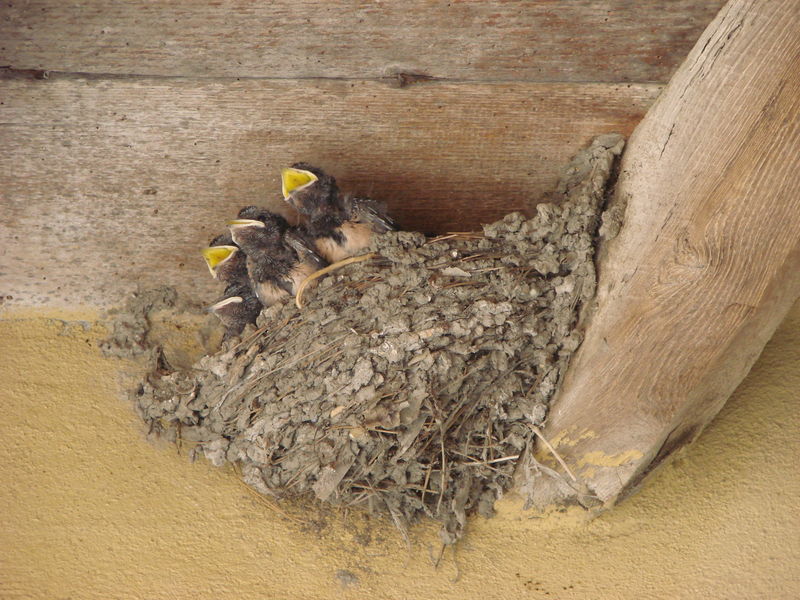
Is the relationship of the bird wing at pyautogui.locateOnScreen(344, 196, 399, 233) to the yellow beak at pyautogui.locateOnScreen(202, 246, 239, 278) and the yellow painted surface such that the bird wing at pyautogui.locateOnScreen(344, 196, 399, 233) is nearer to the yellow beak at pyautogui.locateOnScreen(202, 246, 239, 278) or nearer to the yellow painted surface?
the yellow beak at pyautogui.locateOnScreen(202, 246, 239, 278)

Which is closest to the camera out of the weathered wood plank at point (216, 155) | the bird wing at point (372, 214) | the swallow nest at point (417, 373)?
the swallow nest at point (417, 373)

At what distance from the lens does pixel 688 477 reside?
88.7 inches

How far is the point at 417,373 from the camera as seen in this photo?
2.08 m

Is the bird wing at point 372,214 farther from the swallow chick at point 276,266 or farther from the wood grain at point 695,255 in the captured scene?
the wood grain at point 695,255

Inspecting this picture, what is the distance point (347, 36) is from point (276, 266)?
0.72 metres

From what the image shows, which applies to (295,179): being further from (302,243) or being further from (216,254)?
(216,254)

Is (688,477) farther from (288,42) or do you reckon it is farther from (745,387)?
(288,42)

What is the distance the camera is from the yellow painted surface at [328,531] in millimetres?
2084

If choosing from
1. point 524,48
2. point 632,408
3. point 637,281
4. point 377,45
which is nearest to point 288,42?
point 377,45

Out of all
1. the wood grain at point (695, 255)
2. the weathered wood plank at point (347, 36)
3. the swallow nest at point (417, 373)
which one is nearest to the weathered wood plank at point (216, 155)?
the weathered wood plank at point (347, 36)

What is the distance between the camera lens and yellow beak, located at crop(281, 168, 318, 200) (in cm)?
224

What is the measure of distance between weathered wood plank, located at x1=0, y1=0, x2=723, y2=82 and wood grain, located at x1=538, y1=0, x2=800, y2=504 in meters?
0.29

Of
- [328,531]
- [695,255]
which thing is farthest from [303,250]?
[695,255]

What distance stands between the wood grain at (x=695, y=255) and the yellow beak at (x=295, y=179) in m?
0.84
